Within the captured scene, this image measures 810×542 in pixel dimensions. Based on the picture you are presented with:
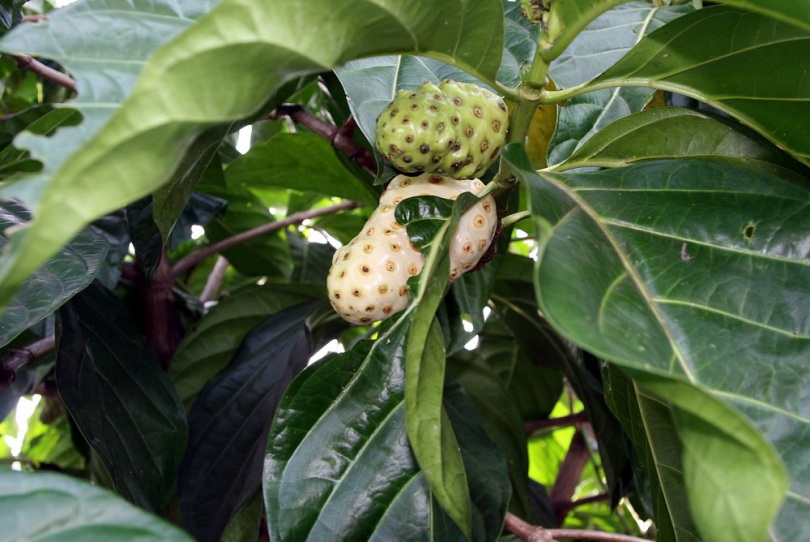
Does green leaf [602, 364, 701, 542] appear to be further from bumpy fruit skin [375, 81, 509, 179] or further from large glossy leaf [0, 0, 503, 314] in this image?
large glossy leaf [0, 0, 503, 314]

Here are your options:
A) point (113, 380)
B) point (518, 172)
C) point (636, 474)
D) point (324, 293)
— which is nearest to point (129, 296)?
point (324, 293)

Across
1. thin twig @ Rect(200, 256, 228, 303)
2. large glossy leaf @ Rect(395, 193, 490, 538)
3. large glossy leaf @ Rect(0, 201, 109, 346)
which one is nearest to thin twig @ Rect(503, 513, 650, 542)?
large glossy leaf @ Rect(395, 193, 490, 538)

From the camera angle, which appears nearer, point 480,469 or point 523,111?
point 523,111

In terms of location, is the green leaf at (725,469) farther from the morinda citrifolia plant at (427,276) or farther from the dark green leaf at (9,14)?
the dark green leaf at (9,14)

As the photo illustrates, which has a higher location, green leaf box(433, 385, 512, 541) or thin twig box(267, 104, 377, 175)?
thin twig box(267, 104, 377, 175)

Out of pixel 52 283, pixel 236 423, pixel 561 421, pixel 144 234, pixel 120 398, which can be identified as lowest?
pixel 561 421

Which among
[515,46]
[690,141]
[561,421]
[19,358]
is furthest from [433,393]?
[561,421]

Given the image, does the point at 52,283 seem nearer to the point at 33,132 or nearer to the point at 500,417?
the point at 33,132

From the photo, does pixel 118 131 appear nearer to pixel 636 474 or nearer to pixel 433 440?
pixel 433 440

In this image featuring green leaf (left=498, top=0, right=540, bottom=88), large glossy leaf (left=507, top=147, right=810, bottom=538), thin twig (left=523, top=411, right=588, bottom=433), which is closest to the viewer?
large glossy leaf (left=507, top=147, right=810, bottom=538)
